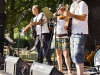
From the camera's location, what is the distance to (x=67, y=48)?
464cm

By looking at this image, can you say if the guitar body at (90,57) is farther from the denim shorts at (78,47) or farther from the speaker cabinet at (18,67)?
the denim shorts at (78,47)

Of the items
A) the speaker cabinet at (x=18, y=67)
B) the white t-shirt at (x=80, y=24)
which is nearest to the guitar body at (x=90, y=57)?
the speaker cabinet at (x=18, y=67)

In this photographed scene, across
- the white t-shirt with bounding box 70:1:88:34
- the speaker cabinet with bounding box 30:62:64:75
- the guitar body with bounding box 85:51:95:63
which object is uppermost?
the white t-shirt with bounding box 70:1:88:34

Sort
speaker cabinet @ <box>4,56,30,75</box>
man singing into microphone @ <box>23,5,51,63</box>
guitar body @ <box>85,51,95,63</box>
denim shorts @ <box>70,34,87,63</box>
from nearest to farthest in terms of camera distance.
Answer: denim shorts @ <box>70,34,87,63</box>, speaker cabinet @ <box>4,56,30,75</box>, man singing into microphone @ <box>23,5,51,63</box>, guitar body @ <box>85,51,95,63</box>

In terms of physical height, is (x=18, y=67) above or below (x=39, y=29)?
below

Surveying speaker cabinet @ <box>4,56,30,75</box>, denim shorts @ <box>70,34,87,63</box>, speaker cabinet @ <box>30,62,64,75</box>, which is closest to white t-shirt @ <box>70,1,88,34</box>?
denim shorts @ <box>70,34,87,63</box>

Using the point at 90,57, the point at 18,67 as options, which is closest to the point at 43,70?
the point at 18,67

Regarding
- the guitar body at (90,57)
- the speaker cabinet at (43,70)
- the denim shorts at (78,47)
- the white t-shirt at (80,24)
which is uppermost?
the white t-shirt at (80,24)

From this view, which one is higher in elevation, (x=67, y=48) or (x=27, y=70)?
(x=67, y=48)

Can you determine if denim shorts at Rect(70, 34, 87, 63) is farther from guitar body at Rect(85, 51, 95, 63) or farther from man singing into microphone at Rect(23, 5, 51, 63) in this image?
guitar body at Rect(85, 51, 95, 63)

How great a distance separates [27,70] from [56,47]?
0.63 m

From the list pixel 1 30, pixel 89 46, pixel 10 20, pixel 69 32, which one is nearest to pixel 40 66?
pixel 69 32

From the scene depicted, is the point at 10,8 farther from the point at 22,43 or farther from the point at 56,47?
the point at 22,43

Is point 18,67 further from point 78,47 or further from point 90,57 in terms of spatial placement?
point 90,57
